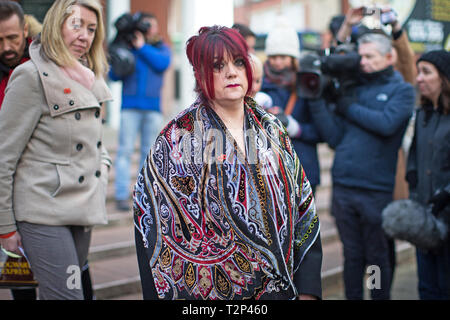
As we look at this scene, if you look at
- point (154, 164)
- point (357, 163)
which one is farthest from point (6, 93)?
point (357, 163)

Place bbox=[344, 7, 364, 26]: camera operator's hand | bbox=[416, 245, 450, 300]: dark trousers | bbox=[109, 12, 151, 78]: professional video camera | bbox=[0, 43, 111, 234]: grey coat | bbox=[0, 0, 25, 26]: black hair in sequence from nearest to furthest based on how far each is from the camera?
bbox=[0, 43, 111, 234]: grey coat
bbox=[0, 0, 25, 26]: black hair
bbox=[416, 245, 450, 300]: dark trousers
bbox=[344, 7, 364, 26]: camera operator's hand
bbox=[109, 12, 151, 78]: professional video camera

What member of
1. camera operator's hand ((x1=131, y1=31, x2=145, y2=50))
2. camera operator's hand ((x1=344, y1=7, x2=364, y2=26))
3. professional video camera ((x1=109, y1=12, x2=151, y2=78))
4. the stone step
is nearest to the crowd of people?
camera operator's hand ((x1=344, y1=7, x2=364, y2=26))

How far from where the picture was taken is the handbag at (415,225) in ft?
12.3

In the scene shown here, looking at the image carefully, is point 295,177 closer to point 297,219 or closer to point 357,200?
point 297,219

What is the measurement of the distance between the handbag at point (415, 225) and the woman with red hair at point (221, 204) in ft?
5.71

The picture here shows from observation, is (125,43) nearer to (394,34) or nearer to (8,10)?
(394,34)

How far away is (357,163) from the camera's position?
4062 millimetres

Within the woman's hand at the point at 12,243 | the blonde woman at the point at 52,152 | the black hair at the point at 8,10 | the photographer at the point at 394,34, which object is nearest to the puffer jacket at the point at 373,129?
the photographer at the point at 394,34

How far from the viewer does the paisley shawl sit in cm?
211

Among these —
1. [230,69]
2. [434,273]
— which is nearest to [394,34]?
[434,273]

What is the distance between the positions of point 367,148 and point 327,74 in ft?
2.08

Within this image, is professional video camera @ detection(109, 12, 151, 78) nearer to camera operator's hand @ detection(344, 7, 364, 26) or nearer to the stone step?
the stone step

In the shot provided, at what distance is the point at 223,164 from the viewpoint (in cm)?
215

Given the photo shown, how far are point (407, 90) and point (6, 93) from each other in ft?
9.24
